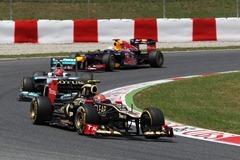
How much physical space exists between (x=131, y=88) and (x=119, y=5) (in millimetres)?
15118

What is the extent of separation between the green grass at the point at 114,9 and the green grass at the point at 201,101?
11.7 m

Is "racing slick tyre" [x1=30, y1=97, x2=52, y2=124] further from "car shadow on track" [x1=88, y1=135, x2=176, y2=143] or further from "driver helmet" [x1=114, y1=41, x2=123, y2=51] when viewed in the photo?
"driver helmet" [x1=114, y1=41, x2=123, y2=51]

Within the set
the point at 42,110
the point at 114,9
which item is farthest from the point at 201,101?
the point at 114,9

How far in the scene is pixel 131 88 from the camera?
17047mm

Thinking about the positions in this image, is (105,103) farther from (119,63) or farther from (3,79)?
(119,63)

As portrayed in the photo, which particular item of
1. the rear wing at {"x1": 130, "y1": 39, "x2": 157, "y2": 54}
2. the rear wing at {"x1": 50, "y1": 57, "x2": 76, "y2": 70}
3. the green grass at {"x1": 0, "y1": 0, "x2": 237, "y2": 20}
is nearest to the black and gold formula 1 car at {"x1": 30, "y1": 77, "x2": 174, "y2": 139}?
the rear wing at {"x1": 50, "y1": 57, "x2": 76, "y2": 70}

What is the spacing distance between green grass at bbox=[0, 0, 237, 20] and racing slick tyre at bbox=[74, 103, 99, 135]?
17.8 m

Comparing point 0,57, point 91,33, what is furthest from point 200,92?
point 91,33

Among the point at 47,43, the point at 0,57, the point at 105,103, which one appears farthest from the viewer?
the point at 47,43

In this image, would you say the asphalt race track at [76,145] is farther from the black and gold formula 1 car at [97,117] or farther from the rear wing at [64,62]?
the rear wing at [64,62]

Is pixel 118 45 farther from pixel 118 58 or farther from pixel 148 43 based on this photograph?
pixel 148 43

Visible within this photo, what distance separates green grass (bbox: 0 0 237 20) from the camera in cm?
3020

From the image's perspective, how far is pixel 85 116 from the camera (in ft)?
35.6

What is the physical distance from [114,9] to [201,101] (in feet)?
55.8
